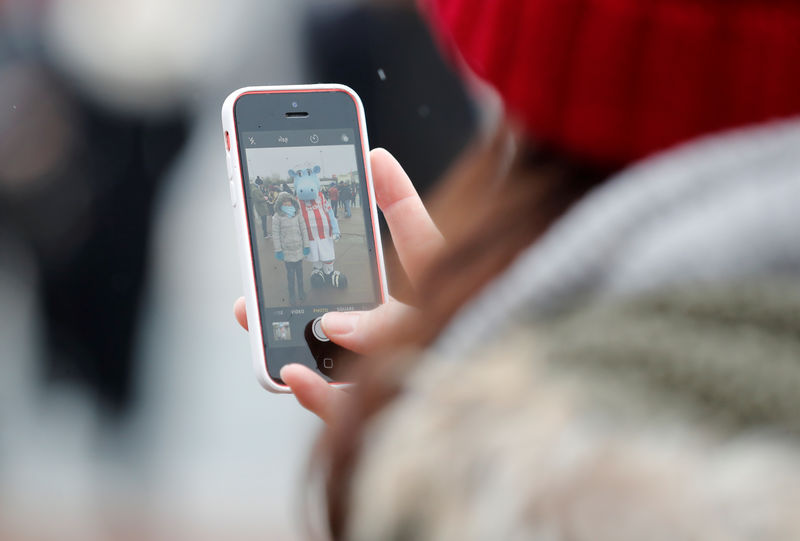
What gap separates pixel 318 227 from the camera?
0.95 meters

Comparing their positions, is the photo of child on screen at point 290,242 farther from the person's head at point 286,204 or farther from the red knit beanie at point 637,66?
the red knit beanie at point 637,66

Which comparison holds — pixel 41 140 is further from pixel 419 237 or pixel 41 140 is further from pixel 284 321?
pixel 419 237

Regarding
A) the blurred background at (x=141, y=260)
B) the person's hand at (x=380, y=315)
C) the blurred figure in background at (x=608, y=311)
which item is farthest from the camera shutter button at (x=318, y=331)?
the blurred background at (x=141, y=260)

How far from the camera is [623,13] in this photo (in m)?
0.32

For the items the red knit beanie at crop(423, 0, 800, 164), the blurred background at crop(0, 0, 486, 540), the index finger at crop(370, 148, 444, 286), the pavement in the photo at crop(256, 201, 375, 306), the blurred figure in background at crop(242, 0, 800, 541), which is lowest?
the blurred background at crop(0, 0, 486, 540)

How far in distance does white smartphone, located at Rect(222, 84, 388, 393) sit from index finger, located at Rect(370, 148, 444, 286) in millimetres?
75

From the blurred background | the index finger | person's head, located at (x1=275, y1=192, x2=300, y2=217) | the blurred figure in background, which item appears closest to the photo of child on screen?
person's head, located at (x1=275, y1=192, x2=300, y2=217)

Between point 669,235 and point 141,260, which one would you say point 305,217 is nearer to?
point 669,235

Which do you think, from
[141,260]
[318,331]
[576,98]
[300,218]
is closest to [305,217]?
[300,218]

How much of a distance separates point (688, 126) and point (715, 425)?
13 cm

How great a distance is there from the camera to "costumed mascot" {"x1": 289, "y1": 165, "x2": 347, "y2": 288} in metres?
0.93

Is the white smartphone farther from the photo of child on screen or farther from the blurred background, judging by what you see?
the blurred background

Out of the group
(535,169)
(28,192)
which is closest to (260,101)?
(535,169)

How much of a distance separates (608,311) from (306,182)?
708 millimetres
